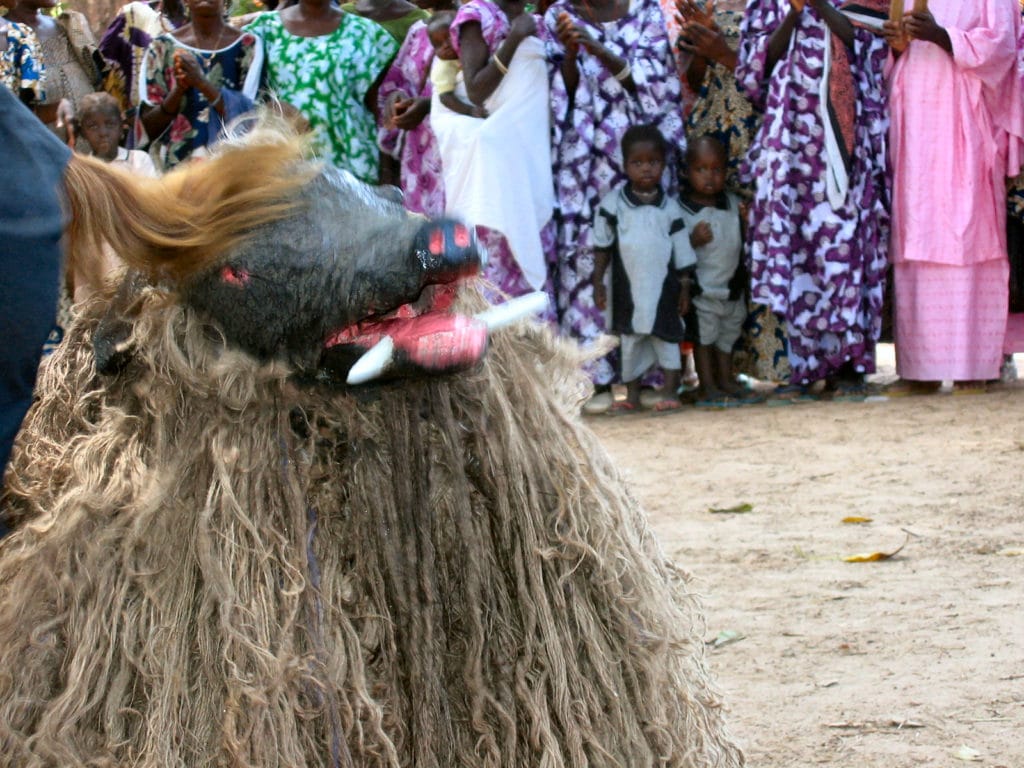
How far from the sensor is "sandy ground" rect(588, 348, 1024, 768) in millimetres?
3379

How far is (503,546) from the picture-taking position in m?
2.04

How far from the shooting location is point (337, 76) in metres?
7.02

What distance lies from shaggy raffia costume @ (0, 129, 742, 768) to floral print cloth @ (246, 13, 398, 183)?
498 centimetres

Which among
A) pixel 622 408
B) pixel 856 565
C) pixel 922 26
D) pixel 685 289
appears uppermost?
pixel 922 26

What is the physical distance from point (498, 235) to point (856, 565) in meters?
3.36

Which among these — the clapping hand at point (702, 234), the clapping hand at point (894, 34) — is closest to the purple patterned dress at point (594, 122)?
the clapping hand at point (702, 234)

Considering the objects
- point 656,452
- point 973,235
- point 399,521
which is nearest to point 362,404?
point 399,521

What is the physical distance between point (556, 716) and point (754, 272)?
5.83 m

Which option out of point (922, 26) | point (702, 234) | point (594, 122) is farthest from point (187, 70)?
point (922, 26)

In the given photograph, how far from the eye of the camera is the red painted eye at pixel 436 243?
6.06 feet

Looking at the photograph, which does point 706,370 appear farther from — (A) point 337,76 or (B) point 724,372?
(A) point 337,76

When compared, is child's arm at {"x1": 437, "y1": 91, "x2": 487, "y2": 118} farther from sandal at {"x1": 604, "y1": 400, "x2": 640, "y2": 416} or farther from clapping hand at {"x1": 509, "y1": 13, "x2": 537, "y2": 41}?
sandal at {"x1": 604, "y1": 400, "x2": 640, "y2": 416}

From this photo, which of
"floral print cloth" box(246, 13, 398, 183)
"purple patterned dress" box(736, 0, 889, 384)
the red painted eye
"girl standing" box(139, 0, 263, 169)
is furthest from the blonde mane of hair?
"purple patterned dress" box(736, 0, 889, 384)

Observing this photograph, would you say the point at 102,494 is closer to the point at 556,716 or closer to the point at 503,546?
the point at 503,546
